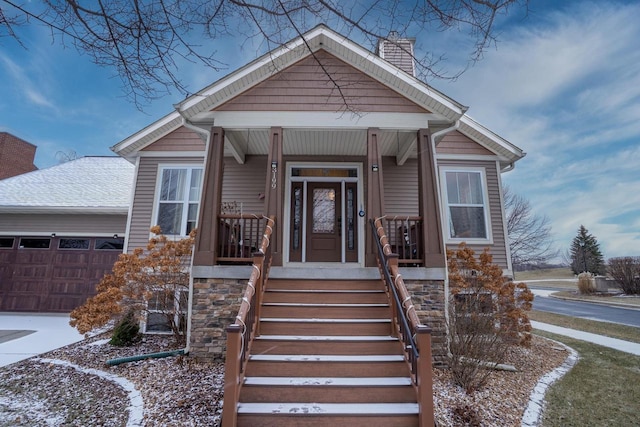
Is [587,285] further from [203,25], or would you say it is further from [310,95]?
[203,25]

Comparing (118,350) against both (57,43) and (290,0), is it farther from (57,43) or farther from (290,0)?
(290,0)

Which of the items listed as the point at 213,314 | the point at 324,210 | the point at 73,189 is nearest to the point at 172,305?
the point at 213,314

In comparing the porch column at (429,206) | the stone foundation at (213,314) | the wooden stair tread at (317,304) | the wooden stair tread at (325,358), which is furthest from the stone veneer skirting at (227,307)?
the wooden stair tread at (325,358)

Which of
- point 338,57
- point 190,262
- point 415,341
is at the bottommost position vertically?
point 415,341

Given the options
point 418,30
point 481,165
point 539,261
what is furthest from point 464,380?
point 539,261

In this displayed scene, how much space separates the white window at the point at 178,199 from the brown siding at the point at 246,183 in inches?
34.8

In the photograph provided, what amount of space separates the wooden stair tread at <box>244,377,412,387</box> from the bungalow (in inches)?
5.7

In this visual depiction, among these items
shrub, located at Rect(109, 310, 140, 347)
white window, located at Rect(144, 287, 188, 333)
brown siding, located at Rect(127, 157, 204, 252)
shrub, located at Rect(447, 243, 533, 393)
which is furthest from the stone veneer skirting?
brown siding, located at Rect(127, 157, 204, 252)

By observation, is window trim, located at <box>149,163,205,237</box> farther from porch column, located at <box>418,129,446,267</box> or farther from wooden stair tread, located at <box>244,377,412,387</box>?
wooden stair tread, located at <box>244,377,412,387</box>

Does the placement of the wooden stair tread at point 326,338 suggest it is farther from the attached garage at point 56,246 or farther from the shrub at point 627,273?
the shrub at point 627,273

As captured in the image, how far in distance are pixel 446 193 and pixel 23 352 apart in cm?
1014

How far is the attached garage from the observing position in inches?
388

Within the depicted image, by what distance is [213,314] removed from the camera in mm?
5422

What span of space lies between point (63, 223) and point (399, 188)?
411 inches
